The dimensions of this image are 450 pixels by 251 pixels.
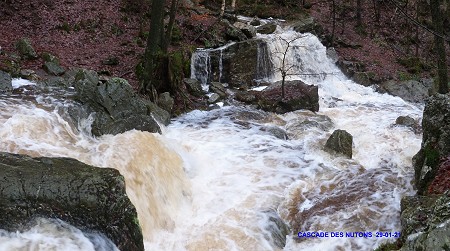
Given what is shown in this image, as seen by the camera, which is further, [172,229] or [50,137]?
[50,137]

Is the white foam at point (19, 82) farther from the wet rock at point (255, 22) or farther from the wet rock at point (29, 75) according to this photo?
the wet rock at point (255, 22)

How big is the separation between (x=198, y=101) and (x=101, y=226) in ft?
28.7

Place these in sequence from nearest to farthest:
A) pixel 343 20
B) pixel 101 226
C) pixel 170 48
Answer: pixel 101 226, pixel 170 48, pixel 343 20

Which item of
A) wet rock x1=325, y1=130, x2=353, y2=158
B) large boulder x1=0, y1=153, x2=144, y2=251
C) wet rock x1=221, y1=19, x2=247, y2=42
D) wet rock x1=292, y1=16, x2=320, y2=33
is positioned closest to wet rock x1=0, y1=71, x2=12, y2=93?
large boulder x1=0, y1=153, x2=144, y2=251

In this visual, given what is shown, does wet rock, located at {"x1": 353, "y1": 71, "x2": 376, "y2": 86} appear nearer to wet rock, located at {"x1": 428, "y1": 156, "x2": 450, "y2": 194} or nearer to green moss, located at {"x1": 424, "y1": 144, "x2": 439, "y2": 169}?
green moss, located at {"x1": 424, "y1": 144, "x2": 439, "y2": 169}

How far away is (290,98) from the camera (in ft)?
45.6

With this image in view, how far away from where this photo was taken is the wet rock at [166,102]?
12323 millimetres

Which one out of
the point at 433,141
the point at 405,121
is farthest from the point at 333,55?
the point at 433,141

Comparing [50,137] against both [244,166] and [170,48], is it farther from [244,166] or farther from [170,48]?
[170,48]

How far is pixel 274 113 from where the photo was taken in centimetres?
1363

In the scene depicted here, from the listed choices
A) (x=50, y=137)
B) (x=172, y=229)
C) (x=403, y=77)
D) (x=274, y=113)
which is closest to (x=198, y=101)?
(x=274, y=113)

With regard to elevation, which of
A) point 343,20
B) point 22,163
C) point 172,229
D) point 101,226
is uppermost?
point 343,20

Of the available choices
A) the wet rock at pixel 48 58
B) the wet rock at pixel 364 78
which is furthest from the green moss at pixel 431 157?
the wet rock at pixel 48 58

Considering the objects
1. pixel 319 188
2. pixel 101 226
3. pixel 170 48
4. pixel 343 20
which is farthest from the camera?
pixel 343 20
